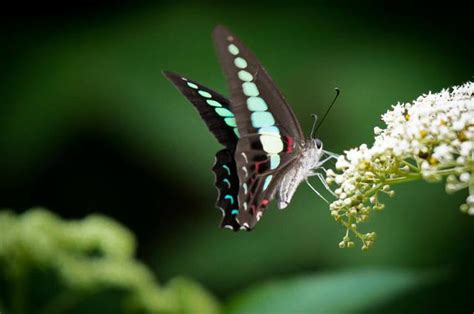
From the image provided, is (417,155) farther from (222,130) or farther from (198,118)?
(198,118)

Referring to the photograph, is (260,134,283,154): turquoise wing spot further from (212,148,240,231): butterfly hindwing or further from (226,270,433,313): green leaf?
(226,270,433,313): green leaf

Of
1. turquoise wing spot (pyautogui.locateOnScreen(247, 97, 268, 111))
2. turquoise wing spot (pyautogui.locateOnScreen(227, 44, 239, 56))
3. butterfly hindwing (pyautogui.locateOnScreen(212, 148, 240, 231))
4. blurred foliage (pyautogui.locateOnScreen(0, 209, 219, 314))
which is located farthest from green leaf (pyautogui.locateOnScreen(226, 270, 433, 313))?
turquoise wing spot (pyautogui.locateOnScreen(227, 44, 239, 56))

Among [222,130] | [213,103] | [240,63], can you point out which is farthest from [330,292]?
[240,63]

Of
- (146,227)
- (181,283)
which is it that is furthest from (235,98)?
(146,227)

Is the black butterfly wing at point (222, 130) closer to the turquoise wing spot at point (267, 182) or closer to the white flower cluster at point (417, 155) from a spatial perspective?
the turquoise wing spot at point (267, 182)

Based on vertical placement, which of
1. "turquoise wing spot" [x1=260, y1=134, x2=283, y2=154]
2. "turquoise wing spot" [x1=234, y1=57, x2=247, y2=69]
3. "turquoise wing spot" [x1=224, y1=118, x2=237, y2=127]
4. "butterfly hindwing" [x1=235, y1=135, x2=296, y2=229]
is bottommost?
"butterfly hindwing" [x1=235, y1=135, x2=296, y2=229]

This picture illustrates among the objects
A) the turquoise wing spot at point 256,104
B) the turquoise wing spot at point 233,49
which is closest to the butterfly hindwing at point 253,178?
the turquoise wing spot at point 256,104

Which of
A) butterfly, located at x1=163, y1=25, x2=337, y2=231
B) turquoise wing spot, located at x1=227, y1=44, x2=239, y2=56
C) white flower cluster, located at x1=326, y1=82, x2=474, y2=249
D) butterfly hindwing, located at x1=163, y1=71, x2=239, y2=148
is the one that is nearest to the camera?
white flower cluster, located at x1=326, y1=82, x2=474, y2=249

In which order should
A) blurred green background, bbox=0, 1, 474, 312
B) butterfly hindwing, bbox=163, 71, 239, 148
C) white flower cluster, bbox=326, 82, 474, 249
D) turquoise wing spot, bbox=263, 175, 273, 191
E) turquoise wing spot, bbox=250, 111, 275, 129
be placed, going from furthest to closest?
1. blurred green background, bbox=0, 1, 474, 312
2. butterfly hindwing, bbox=163, 71, 239, 148
3. turquoise wing spot, bbox=263, 175, 273, 191
4. turquoise wing spot, bbox=250, 111, 275, 129
5. white flower cluster, bbox=326, 82, 474, 249
